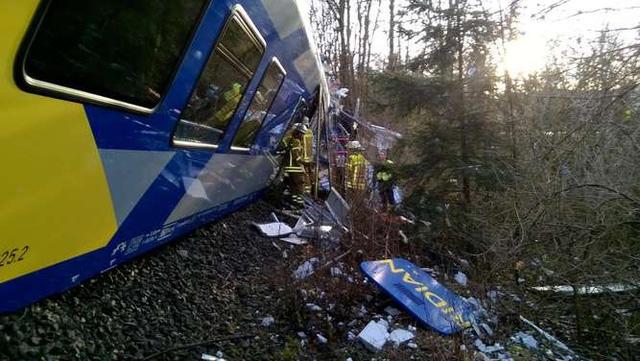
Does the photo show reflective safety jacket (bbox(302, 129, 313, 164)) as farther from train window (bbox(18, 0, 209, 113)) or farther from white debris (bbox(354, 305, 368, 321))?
train window (bbox(18, 0, 209, 113))

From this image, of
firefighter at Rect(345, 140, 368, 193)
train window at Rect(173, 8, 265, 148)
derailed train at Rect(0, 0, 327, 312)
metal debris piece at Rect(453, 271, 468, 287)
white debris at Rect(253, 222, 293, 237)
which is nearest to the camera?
derailed train at Rect(0, 0, 327, 312)

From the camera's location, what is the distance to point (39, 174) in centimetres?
218

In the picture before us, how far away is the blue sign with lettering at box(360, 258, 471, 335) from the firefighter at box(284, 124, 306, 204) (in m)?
3.82

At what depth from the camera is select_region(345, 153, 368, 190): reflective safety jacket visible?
27.5 feet

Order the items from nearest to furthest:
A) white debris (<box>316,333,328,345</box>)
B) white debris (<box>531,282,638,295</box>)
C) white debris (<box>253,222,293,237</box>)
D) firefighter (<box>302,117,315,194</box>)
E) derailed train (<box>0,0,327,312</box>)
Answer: derailed train (<box>0,0,327,312</box>)
white debris (<box>316,333,328,345</box>)
white debris (<box>531,282,638,295</box>)
white debris (<box>253,222,293,237</box>)
firefighter (<box>302,117,315,194</box>)

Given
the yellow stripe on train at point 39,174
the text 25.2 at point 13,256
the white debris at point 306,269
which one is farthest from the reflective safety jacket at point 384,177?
the text 25.2 at point 13,256

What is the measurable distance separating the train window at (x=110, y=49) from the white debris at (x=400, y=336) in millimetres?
2652

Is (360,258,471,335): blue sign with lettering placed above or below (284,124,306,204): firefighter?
below

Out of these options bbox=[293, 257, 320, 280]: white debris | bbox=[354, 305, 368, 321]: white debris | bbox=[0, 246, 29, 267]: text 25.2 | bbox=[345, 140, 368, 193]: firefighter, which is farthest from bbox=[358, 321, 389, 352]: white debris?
bbox=[345, 140, 368, 193]: firefighter

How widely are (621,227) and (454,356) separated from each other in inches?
88.2

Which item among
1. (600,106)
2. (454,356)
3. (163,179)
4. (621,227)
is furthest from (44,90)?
(621,227)

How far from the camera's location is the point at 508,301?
5406 millimetres

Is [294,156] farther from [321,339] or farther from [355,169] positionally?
[321,339]

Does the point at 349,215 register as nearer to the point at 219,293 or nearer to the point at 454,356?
the point at 219,293
